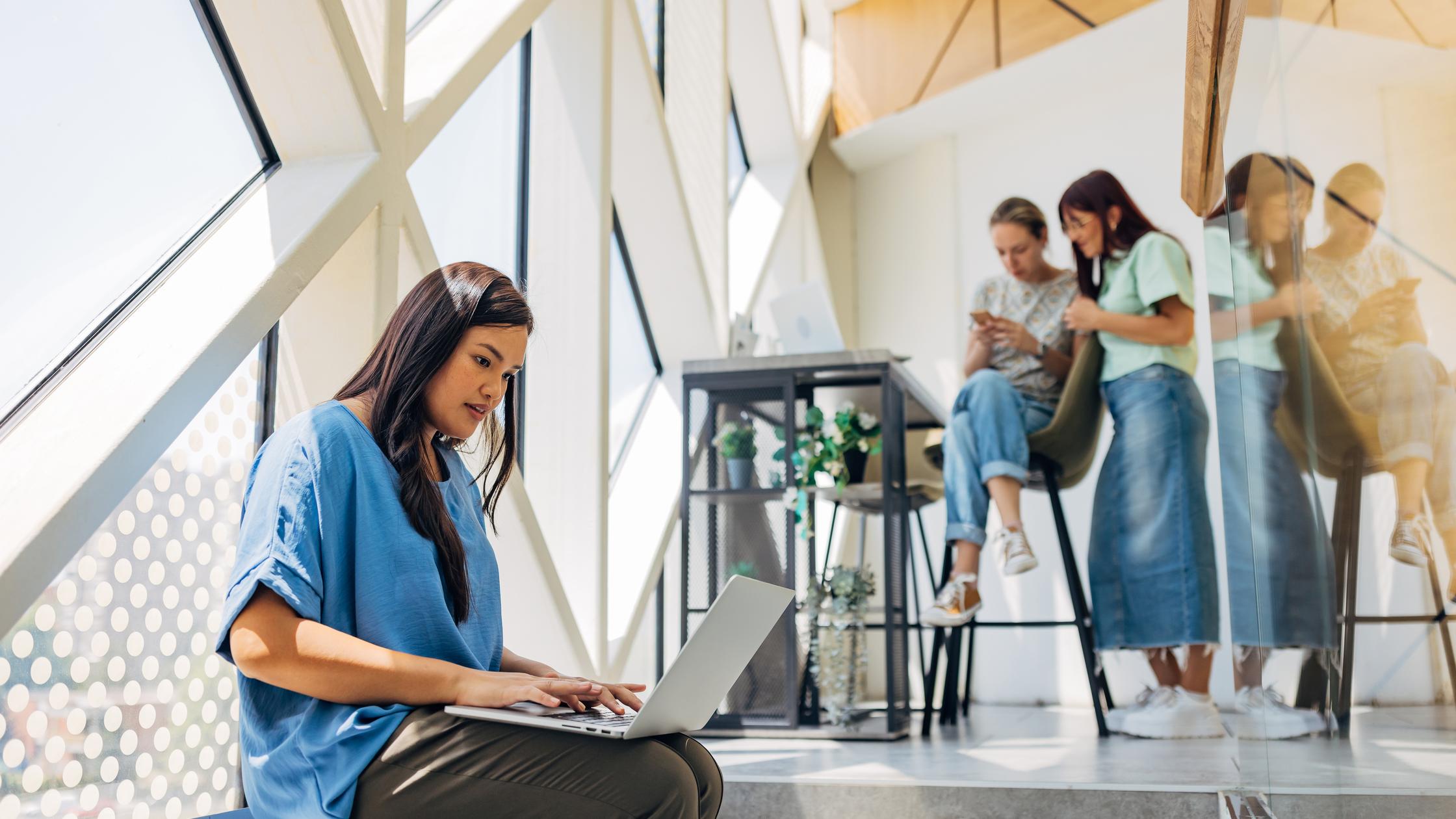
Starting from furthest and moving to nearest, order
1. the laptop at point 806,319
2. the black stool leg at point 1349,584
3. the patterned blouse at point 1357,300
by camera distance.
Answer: the laptop at point 806,319 < the black stool leg at point 1349,584 < the patterned blouse at point 1357,300

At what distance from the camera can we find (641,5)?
425 centimetres

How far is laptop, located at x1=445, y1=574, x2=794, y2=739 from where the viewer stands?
1100 millimetres

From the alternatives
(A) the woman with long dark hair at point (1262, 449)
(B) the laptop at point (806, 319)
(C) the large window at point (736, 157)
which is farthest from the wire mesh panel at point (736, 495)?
(C) the large window at point (736, 157)

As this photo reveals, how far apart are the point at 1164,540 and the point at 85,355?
2.49 m

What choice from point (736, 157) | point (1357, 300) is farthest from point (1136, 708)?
point (736, 157)

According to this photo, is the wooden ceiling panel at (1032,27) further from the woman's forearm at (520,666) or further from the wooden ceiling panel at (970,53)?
the woman's forearm at (520,666)

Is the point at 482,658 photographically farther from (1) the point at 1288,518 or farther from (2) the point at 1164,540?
(2) the point at 1164,540

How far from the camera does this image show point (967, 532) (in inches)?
119

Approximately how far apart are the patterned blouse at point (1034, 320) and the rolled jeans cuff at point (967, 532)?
1.48 feet

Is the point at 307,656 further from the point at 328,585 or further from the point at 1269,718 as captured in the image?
the point at 1269,718

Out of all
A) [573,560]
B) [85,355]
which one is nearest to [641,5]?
[573,560]

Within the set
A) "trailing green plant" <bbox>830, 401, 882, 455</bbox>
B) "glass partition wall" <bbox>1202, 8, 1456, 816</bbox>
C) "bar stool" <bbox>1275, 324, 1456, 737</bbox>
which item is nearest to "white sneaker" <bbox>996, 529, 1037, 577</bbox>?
"trailing green plant" <bbox>830, 401, 882, 455</bbox>

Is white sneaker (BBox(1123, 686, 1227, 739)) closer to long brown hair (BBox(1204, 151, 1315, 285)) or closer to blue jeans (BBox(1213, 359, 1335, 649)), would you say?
blue jeans (BBox(1213, 359, 1335, 649))

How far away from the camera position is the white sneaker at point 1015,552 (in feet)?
9.59
